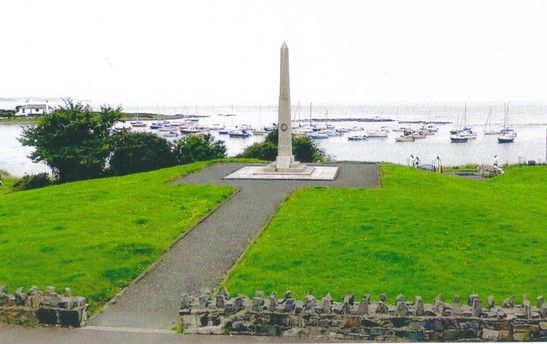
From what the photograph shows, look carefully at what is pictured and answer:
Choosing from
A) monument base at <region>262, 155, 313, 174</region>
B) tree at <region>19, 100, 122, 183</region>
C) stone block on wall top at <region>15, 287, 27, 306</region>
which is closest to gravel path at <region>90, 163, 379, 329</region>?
stone block on wall top at <region>15, 287, 27, 306</region>

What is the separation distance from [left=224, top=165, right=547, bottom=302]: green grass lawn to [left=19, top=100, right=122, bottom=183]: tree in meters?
17.0

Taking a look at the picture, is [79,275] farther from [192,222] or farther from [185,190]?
[185,190]

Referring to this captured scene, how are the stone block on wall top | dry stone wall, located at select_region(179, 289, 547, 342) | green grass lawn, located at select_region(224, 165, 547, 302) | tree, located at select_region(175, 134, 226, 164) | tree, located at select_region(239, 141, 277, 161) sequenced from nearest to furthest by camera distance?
dry stone wall, located at select_region(179, 289, 547, 342), the stone block on wall top, green grass lawn, located at select_region(224, 165, 547, 302), tree, located at select_region(239, 141, 277, 161), tree, located at select_region(175, 134, 226, 164)

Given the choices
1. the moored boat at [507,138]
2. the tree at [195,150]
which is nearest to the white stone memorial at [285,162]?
the tree at [195,150]

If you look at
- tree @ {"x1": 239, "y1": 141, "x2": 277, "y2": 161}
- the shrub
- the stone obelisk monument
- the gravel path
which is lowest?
the shrub

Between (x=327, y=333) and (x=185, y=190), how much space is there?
13.8 metres

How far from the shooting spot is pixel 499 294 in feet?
37.0

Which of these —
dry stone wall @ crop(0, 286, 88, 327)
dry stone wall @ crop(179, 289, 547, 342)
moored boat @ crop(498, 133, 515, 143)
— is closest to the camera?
dry stone wall @ crop(179, 289, 547, 342)

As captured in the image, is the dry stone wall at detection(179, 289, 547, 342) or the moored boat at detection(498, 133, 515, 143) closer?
the dry stone wall at detection(179, 289, 547, 342)

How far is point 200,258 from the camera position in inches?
562

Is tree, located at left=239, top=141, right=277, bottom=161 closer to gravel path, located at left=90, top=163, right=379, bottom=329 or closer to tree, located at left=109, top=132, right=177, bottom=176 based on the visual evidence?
tree, located at left=109, top=132, right=177, bottom=176

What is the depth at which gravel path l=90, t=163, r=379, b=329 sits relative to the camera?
10945 millimetres

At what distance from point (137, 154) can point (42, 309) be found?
27391mm

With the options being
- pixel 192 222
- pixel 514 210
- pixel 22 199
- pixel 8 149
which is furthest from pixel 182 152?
pixel 8 149
